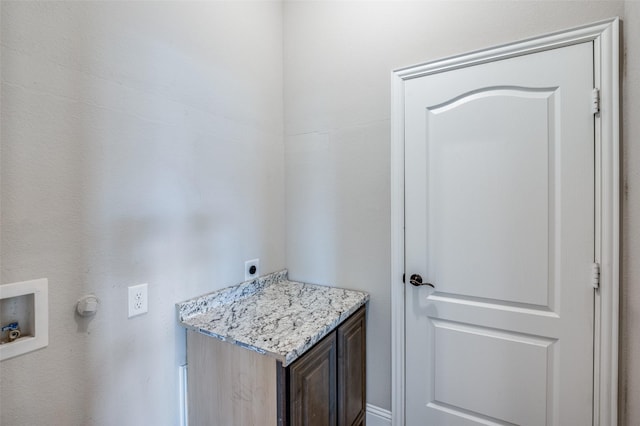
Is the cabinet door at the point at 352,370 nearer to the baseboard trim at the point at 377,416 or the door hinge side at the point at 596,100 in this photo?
the baseboard trim at the point at 377,416

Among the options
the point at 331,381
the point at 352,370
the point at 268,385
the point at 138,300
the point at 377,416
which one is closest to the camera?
the point at 268,385

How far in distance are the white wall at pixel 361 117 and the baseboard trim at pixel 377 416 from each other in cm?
4

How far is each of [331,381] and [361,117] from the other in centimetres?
142

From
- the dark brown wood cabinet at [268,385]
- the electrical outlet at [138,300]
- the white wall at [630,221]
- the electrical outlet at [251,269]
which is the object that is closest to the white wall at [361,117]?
the white wall at [630,221]

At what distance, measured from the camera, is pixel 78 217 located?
103 cm

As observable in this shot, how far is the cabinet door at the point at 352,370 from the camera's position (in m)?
1.41

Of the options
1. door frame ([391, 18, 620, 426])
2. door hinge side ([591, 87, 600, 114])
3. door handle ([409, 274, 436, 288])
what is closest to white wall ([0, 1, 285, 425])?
door handle ([409, 274, 436, 288])

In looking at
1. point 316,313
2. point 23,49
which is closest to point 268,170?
point 316,313

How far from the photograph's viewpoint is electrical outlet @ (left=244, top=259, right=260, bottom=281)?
171cm

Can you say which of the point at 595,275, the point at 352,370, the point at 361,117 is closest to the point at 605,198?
the point at 595,275

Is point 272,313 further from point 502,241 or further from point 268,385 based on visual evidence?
point 502,241

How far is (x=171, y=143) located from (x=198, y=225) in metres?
0.41

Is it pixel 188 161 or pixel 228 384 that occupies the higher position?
pixel 188 161

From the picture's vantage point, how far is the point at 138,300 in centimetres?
118
